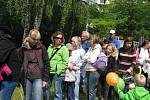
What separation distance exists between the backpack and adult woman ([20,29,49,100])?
8.04ft

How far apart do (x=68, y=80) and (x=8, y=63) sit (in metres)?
3.06

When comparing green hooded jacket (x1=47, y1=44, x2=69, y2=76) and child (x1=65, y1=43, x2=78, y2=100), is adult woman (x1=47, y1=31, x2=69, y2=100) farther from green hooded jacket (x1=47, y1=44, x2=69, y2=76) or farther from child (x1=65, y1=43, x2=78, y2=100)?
child (x1=65, y1=43, x2=78, y2=100)

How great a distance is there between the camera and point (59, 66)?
1041 centimetres

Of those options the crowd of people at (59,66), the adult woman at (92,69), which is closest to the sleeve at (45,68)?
the crowd of people at (59,66)

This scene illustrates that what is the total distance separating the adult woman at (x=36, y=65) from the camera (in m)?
9.16

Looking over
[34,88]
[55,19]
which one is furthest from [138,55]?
[55,19]

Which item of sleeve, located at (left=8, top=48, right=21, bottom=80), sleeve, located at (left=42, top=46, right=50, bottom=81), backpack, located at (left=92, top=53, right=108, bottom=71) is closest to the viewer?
sleeve, located at (left=8, top=48, right=21, bottom=80)

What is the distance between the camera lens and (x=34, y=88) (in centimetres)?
925

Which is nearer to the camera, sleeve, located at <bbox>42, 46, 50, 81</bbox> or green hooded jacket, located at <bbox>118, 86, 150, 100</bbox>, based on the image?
green hooded jacket, located at <bbox>118, 86, 150, 100</bbox>

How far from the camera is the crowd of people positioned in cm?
841

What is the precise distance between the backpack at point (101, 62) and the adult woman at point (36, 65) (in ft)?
8.04

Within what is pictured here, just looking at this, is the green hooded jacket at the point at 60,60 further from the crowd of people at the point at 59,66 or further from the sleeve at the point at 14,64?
the sleeve at the point at 14,64

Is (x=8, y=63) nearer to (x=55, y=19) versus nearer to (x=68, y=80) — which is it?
(x=68, y=80)

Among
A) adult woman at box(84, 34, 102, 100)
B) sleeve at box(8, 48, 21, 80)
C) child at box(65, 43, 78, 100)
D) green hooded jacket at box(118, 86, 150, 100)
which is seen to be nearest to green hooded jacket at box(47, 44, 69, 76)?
child at box(65, 43, 78, 100)
